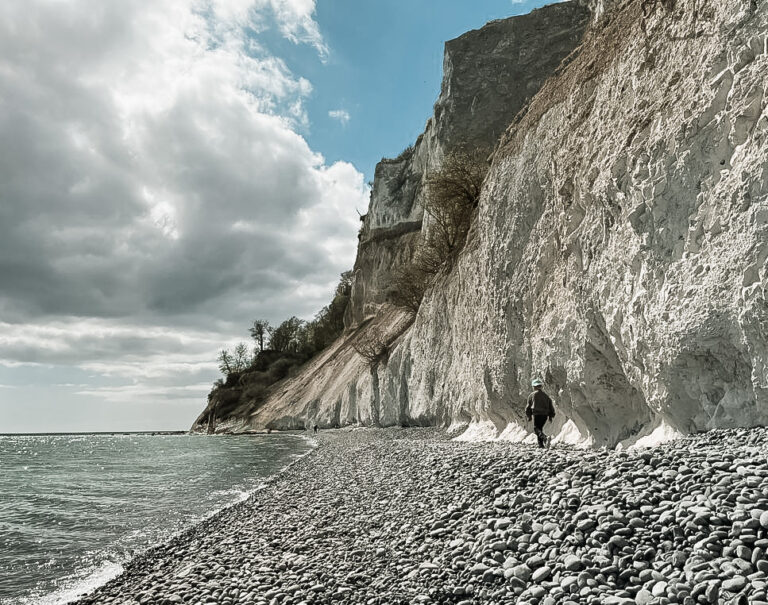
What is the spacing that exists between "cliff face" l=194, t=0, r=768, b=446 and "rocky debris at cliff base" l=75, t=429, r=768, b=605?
5.43ft

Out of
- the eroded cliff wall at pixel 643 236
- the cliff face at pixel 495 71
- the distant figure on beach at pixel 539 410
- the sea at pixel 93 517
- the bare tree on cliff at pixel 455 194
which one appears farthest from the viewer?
the cliff face at pixel 495 71

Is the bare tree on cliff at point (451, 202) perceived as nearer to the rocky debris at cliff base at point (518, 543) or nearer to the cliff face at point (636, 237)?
the cliff face at point (636, 237)

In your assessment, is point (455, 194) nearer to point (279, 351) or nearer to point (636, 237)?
point (636, 237)

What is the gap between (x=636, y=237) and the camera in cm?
1052

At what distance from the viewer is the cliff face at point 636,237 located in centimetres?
815

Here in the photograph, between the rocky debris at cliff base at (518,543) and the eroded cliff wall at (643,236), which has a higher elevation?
the eroded cliff wall at (643,236)

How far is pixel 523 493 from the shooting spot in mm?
6648

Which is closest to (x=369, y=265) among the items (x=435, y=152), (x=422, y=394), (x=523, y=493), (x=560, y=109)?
(x=435, y=152)

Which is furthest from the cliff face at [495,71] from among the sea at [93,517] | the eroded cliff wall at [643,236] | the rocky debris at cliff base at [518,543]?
the rocky debris at cliff base at [518,543]

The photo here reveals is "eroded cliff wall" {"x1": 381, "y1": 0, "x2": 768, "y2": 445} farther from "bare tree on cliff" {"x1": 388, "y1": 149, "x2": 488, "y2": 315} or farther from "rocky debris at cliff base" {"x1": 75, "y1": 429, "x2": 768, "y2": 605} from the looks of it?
"bare tree on cliff" {"x1": 388, "y1": 149, "x2": 488, "y2": 315}

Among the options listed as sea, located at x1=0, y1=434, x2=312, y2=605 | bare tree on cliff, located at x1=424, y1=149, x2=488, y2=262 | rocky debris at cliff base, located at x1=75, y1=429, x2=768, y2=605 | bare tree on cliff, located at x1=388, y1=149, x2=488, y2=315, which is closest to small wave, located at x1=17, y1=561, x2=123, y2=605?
sea, located at x1=0, y1=434, x2=312, y2=605

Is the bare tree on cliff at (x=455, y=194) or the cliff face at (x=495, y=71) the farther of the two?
the cliff face at (x=495, y=71)

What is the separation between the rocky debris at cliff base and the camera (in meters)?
4.14

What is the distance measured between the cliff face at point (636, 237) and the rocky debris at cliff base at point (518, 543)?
166 cm
